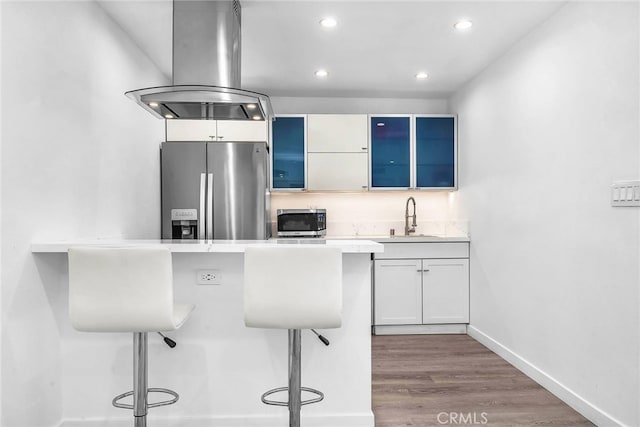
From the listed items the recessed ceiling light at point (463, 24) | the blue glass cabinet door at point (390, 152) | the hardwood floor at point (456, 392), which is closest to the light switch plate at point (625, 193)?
the hardwood floor at point (456, 392)

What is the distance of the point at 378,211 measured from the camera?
506 centimetres

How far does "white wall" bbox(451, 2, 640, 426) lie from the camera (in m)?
2.23

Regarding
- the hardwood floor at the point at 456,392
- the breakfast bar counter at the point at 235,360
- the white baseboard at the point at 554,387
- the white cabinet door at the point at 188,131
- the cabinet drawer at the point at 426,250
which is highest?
the white cabinet door at the point at 188,131

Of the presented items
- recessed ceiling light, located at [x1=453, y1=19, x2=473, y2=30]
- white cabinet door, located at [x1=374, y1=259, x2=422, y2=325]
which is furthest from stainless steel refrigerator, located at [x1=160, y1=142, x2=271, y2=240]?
recessed ceiling light, located at [x1=453, y1=19, x2=473, y2=30]

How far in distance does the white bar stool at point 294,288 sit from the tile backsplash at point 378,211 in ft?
10.4

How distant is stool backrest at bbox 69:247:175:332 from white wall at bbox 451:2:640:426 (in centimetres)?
228

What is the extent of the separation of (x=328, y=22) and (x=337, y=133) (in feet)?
5.69

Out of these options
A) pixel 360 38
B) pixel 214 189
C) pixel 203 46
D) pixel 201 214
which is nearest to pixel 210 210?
pixel 201 214

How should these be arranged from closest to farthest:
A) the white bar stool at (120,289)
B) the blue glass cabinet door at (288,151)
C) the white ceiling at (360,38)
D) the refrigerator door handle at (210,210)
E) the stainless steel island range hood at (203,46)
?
1. the white bar stool at (120,289)
2. the stainless steel island range hood at (203,46)
3. the white ceiling at (360,38)
4. the refrigerator door handle at (210,210)
5. the blue glass cabinet door at (288,151)

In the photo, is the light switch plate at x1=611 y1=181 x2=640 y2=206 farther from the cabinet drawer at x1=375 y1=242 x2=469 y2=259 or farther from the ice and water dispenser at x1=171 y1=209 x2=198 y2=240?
the ice and water dispenser at x1=171 y1=209 x2=198 y2=240

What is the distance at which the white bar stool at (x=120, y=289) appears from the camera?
1.78m

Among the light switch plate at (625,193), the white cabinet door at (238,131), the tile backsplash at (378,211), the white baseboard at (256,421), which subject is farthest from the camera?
the tile backsplash at (378,211)

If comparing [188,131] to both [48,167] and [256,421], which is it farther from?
[256,421]

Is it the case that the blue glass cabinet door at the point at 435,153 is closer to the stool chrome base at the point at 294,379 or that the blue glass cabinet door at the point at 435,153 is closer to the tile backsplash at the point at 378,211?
the tile backsplash at the point at 378,211
